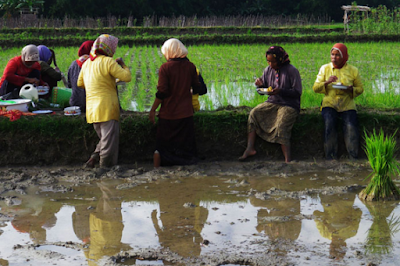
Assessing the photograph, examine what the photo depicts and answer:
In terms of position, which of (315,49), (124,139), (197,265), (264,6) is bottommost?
(197,265)

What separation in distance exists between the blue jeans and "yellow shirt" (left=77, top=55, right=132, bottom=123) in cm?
239

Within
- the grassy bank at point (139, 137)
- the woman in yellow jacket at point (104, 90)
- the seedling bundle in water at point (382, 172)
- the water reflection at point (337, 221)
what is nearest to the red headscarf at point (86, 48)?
the woman in yellow jacket at point (104, 90)

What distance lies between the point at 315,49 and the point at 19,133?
12326 mm

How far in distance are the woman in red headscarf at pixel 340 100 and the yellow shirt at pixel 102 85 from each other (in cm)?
233

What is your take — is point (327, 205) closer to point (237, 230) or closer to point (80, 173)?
point (237, 230)

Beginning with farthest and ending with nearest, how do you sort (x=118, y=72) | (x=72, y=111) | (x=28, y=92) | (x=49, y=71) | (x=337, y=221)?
(x=49, y=71), (x=28, y=92), (x=72, y=111), (x=118, y=72), (x=337, y=221)

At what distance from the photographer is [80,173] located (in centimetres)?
575

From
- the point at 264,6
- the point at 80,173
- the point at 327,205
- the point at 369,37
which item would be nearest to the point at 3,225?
the point at 80,173

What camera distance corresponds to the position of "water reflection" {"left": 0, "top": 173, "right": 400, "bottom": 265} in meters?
3.72

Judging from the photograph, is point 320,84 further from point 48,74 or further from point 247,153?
point 48,74

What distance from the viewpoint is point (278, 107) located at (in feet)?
20.2

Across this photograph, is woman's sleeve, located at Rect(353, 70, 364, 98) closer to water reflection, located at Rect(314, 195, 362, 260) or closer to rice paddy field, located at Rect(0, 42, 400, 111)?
rice paddy field, located at Rect(0, 42, 400, 111)

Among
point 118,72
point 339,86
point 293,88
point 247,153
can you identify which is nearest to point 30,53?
point 118,72

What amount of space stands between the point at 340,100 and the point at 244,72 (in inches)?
213
